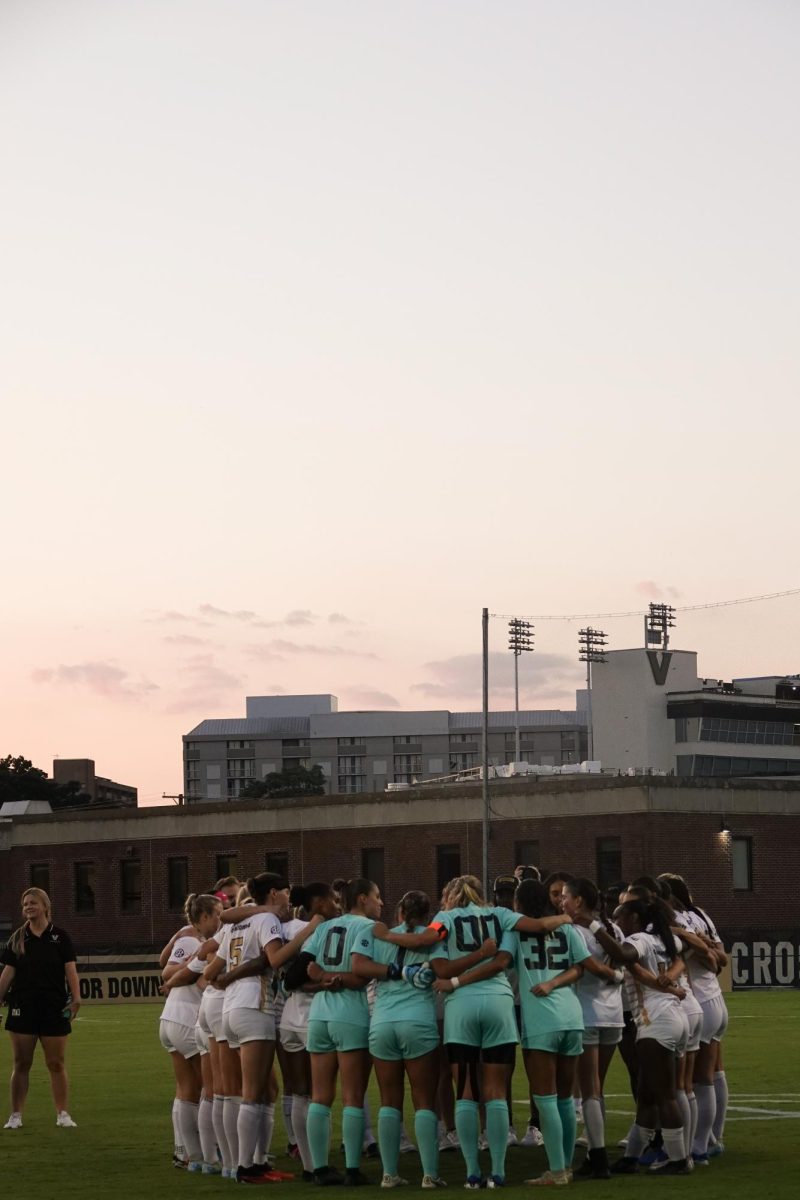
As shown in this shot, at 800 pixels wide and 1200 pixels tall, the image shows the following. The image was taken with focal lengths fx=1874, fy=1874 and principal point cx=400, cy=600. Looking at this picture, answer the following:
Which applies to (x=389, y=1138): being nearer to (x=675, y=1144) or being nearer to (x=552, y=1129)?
(x=552, y=1129)

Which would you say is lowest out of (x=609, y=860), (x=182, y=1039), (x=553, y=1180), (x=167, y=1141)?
(x=609, y=860)

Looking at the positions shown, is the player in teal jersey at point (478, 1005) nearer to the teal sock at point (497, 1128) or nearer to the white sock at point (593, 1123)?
the teal sock at point (497, 1128)

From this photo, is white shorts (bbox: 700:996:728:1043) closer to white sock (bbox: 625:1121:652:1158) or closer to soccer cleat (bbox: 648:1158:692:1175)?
white sock (bbox: 625:1121:652:1158)

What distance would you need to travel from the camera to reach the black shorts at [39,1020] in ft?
57.1

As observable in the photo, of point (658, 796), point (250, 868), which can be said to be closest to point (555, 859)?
point (658, 796)

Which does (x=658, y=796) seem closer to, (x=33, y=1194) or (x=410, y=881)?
(x=410, y=881)

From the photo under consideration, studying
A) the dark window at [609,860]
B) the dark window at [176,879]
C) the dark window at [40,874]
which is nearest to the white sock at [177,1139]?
the dark window at [609,860]

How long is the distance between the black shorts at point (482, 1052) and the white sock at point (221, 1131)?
83.3 inches

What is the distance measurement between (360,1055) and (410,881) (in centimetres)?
5480

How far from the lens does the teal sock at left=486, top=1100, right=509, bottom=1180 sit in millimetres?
12961

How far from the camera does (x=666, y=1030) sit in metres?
13.8

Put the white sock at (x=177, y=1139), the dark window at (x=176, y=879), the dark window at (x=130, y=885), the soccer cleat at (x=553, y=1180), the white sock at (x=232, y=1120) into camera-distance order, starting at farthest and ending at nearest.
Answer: the dark window at (x=130, y=885), the dark window at (x=176, y=879), the white sock at (x=177, y=1139), the white sock at (x=232, y=1120), the soccer cleat at (x=553, y=1180)

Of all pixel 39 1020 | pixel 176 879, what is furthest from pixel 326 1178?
pixel 176 879

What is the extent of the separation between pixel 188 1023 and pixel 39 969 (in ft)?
10.6
